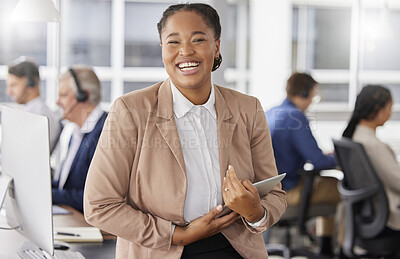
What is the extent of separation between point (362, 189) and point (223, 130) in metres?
1.79

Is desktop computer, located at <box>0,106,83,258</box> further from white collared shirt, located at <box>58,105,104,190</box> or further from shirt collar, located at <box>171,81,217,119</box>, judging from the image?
white collared shirt, located at <box>58,105,104,190</box>

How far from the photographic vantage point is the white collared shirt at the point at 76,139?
2.99 m

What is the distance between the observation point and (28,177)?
175 centimetres

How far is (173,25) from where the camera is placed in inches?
65.7

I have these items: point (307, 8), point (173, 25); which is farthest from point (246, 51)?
point (173, 25)

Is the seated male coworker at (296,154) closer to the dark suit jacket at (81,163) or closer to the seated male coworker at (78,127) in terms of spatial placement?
the seated male coworker at (78,127)

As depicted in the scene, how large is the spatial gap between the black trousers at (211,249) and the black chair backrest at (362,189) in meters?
1.68

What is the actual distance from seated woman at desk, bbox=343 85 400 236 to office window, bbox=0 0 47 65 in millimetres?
2962

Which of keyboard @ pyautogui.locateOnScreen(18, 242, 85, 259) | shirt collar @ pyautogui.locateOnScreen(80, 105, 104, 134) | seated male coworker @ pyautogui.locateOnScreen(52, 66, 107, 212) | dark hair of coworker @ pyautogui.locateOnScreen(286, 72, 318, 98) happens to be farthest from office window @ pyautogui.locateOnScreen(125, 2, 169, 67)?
keyboard @ pyautogui.locateOnScreen(18, 242, 85, 259)

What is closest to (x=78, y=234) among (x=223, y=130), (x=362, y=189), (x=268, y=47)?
(x=223, y=130)

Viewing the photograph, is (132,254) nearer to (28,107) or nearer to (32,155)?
(32,155)

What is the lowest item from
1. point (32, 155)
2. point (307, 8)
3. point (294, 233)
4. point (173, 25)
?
point (294, 233)

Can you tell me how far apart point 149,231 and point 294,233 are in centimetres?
349

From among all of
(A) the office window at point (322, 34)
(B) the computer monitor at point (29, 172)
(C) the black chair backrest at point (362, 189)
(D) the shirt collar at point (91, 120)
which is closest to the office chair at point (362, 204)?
(C) the black chair backrest at point (362, 189)
